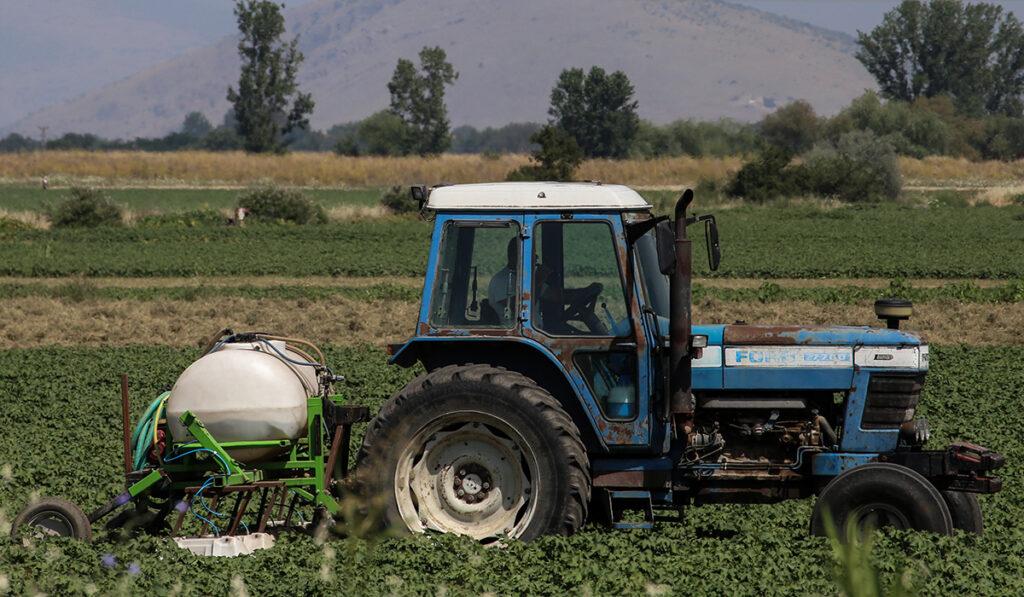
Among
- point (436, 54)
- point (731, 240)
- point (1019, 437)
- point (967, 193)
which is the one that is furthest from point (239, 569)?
point (436, 54)

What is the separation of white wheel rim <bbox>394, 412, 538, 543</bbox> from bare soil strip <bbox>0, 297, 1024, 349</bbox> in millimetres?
10301

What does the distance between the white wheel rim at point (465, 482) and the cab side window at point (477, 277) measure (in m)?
0.70

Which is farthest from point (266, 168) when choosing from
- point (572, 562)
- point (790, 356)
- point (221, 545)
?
point (572, 562)

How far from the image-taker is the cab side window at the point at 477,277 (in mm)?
6664

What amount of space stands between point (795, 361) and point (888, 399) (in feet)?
2.21

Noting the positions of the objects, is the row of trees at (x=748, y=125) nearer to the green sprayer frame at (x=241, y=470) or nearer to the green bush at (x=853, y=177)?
the green bush at (x=853, y=177)

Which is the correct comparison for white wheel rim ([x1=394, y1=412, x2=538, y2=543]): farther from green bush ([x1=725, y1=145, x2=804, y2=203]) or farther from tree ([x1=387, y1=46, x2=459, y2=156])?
tree ([x1=387, y1=46, x2=459, y2=156])

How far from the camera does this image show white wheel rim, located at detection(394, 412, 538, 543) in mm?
6531

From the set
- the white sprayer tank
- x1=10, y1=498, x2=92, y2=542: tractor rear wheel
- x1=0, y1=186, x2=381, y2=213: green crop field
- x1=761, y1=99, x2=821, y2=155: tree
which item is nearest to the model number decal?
the white sprayer tank

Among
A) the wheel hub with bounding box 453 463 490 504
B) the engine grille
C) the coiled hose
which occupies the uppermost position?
the engine grille

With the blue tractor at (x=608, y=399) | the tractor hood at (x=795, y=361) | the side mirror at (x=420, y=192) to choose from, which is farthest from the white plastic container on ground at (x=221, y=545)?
the tractor hood at (x=795, y=361)

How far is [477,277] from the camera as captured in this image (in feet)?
22.5

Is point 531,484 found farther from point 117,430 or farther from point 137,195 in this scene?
point 137,195

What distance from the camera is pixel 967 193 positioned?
147 ft
